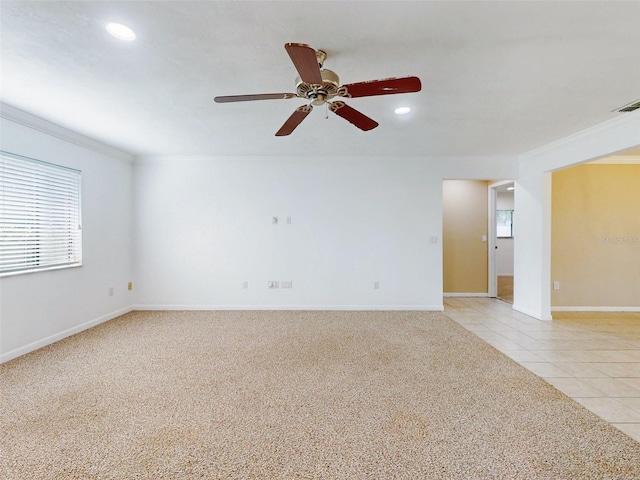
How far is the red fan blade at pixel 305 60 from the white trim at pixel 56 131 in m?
3.11

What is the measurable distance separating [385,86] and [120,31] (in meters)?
1.58

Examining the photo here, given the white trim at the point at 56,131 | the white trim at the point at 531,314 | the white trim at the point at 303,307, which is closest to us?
the white trim at the point at 56,131

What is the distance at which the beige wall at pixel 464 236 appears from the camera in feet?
19.7

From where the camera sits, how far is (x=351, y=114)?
2.29 m

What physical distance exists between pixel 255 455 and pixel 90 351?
2552mm

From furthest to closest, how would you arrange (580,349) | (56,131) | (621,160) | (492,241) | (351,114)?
(492,241), (621,160), (56,131), (580,349), (351,114)

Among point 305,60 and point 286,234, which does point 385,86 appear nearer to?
point 305,60

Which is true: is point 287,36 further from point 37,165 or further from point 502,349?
point 502,349

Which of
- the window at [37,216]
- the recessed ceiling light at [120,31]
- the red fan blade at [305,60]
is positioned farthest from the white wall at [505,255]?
the window at [37,216]

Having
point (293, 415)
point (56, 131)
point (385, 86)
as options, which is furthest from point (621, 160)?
point (56, 131)

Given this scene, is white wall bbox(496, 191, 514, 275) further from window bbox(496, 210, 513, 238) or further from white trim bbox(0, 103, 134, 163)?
white trim bbox(0, 103, 134, 163)

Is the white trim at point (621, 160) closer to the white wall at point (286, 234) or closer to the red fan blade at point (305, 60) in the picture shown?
the white wall at point (286, 234)

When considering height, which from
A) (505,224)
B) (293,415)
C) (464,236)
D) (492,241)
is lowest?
(293,415)

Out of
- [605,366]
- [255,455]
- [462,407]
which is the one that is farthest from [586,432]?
[255,455]
